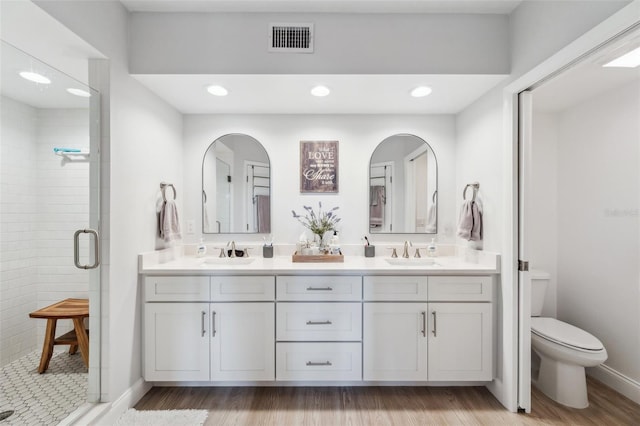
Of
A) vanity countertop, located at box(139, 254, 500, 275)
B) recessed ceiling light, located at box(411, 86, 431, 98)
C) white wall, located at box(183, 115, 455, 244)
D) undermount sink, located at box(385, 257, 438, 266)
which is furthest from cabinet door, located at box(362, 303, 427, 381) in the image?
recessed ceiling light, located at box(411, 86, 431, 98)

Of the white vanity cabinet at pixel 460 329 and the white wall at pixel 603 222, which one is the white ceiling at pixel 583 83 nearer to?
the white wall at pixel 603 222

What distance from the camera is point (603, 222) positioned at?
221 centimetres

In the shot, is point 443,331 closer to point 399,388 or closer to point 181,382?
point 399,388

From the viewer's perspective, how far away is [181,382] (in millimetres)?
2100

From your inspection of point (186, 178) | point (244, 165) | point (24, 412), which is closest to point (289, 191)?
point (244, 165)

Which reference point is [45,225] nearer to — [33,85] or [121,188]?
[121,188]

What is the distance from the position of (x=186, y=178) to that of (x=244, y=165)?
528mm

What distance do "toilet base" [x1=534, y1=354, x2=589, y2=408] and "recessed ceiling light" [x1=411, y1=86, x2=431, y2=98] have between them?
2.03 meters

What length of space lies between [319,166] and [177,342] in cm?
172

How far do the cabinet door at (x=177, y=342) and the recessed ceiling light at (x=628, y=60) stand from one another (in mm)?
2998

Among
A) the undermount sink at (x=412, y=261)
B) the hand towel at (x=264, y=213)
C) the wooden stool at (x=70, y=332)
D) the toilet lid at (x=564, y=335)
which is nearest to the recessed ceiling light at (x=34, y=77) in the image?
the wooden stool at (x=70, y=332)

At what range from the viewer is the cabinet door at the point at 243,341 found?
6.50ft

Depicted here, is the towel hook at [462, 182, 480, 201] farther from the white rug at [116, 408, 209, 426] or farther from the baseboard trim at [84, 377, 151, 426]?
the baseboard trim at [84, 377, 151, 426]

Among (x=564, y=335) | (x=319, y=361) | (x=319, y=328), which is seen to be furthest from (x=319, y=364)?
(x=564, y=335)
